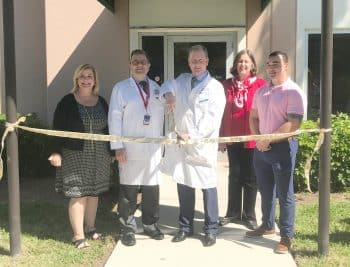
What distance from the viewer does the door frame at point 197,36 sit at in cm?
884

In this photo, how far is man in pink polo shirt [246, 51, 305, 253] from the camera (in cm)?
459

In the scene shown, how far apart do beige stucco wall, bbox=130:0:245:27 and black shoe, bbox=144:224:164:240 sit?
14.5 feet

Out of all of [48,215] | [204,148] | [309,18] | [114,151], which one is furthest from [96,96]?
[309,18]

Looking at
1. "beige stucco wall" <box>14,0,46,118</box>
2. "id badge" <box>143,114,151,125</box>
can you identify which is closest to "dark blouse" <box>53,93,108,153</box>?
"id badge" <box>143,114,151,125</box>

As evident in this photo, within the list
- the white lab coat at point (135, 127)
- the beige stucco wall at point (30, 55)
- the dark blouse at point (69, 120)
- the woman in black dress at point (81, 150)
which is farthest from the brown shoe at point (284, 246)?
the beige stucco wall at point (30, 55)

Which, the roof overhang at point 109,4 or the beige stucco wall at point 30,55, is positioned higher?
the roof overhang at point 109,4

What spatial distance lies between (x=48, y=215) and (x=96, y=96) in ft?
5.95

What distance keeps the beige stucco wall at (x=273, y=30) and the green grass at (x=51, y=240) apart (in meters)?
3.83

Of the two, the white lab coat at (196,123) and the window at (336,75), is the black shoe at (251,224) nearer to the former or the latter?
the white lab coat at (196,123)

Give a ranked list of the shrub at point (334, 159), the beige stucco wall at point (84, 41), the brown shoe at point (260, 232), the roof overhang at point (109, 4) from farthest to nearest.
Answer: the beige stucco wall at point (84, 41) → the roof overhang at point (109, 4) → the shrub at point (334, 159) → the brown shoe at point (260, 232)

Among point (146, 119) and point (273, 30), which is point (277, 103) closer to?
point (146, 119)

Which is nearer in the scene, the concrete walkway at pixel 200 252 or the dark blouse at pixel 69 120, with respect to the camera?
the concrete walkway at pixel 200 252

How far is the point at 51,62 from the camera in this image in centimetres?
905

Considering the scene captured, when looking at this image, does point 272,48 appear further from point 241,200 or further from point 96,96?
point 96,96
